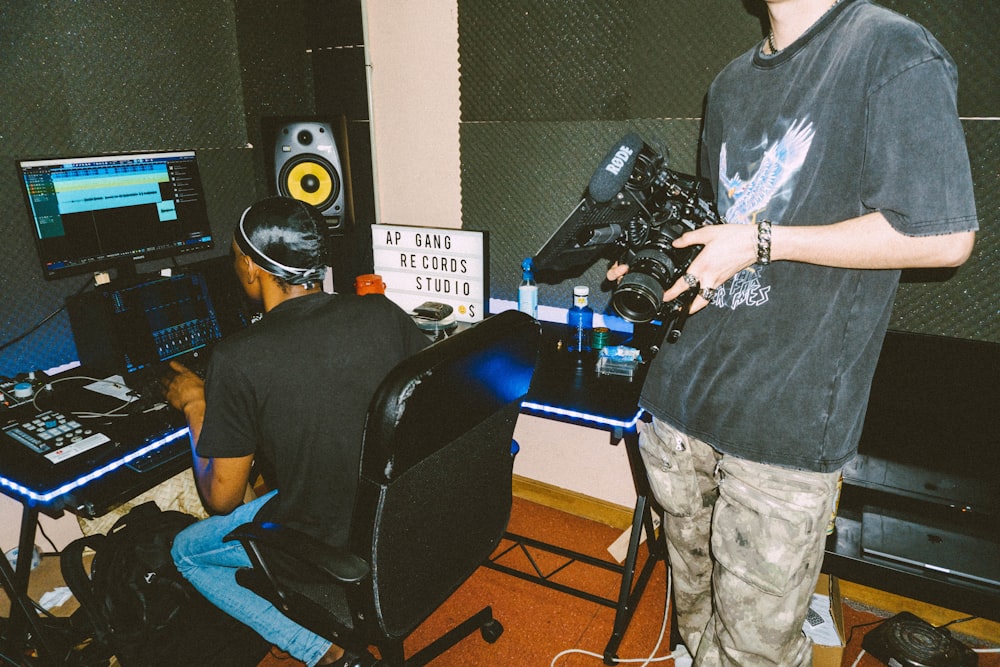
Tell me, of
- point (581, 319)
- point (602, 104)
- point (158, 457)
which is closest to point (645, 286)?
point (581, 319)

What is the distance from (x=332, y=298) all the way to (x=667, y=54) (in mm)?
1466

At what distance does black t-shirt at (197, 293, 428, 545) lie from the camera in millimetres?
1244

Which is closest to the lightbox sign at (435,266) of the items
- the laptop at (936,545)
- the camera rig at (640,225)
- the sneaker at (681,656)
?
the camera rig at (640,225)

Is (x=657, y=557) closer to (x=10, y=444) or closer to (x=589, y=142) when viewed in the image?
(x=589, y=142)

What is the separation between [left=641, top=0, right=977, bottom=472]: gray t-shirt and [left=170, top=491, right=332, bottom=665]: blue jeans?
115 centimetres

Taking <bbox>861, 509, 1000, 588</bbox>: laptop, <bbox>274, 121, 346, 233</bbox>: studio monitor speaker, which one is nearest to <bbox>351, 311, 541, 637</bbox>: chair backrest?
<bbox>861, 509, 1000, 588</bbox>: laptop

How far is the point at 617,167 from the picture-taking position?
41.3 inches

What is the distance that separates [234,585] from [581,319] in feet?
4.80

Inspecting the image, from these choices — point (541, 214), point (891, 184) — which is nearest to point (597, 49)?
point (541, 214)

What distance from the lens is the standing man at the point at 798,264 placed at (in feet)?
3.26

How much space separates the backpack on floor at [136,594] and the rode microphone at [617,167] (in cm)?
161

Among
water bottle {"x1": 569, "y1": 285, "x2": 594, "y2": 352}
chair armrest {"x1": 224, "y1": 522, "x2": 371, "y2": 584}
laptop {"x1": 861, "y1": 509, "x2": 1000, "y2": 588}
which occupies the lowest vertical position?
laptop {"x1": 861, "y1": 509, "x2": 1000, "y2": 588}

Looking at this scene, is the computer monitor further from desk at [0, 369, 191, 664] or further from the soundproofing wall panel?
the soundproofing wall panel

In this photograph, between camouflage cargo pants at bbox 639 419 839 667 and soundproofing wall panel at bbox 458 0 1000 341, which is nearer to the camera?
camouflage cargo pants at bbox 639 419 839 667
